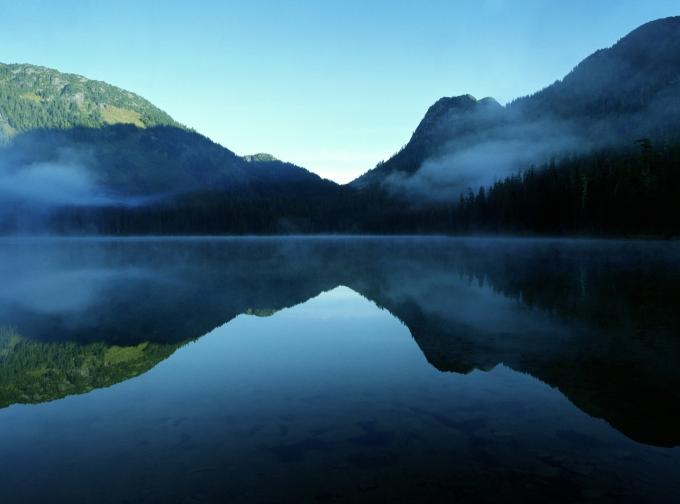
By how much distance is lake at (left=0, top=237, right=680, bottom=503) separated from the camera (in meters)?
8.56

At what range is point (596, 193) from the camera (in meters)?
112

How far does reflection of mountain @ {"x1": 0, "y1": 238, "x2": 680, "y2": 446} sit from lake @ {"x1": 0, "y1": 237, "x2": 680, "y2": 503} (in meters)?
0.16

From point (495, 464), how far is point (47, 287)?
43218 millimetres

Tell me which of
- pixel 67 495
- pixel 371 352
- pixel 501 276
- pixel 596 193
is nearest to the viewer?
pixel 67 495

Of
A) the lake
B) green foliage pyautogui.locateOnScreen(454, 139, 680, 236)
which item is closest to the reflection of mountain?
the lake

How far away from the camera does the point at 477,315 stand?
987 inches

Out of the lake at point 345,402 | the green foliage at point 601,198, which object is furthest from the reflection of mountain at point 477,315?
the green foliage at point 601,198

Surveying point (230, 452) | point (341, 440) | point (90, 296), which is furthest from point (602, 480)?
point (90, 296)

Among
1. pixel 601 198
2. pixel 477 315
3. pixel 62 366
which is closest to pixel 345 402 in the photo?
pixel 62 366

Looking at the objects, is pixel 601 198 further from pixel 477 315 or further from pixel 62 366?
pixel 62 366

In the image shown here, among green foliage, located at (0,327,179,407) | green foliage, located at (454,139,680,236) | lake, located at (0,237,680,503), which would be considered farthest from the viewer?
green foliage, located at (454,139,680,236)

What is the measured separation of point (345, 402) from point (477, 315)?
1445cm

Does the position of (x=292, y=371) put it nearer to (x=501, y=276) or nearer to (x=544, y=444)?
(x=544, y=444)

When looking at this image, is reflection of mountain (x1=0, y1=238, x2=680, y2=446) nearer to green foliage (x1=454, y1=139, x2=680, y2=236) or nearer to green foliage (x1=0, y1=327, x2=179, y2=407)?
green foliage (x1=0, y1=327, x2=179, y2=407)
